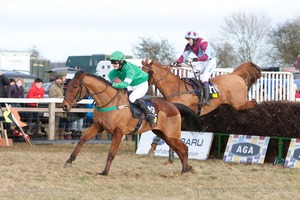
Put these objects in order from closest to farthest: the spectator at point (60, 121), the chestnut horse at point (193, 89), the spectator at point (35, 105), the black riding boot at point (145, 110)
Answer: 1. the black riding boot at point (145, 110)
2. the chestnut horse at point (193, 89)
3. the spectator at point (35, 105)
4. the spectator at point (60, 121)

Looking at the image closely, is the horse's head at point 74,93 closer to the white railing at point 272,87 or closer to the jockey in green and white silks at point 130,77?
the jockey in green and white silks at point 130,77

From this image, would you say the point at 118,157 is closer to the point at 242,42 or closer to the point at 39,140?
the point at 39,140

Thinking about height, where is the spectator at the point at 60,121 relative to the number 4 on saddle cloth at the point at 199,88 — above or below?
Answer: below

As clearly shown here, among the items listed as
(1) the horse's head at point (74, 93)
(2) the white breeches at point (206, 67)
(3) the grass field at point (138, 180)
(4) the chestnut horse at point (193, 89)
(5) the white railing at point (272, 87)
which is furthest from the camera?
(5) the white railing at point (272, 87)

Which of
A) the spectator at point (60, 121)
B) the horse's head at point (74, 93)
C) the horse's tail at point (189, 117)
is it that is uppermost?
the horse's head at point (74, 93)

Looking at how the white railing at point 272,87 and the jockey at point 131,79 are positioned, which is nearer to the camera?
the jockey at point 131,79

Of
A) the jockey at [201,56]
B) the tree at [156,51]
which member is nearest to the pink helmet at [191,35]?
the jockey at [201,56]

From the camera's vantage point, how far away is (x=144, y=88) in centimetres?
1223

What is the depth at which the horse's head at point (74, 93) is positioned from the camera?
1167cm

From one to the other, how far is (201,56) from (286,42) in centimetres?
3866

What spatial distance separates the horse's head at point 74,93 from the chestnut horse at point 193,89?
3442mm

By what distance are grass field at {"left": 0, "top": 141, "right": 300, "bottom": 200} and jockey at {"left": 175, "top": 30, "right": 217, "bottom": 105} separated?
1.72 m

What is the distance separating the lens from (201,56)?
50.0 feet

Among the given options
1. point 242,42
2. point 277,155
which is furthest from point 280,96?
point 242,42
